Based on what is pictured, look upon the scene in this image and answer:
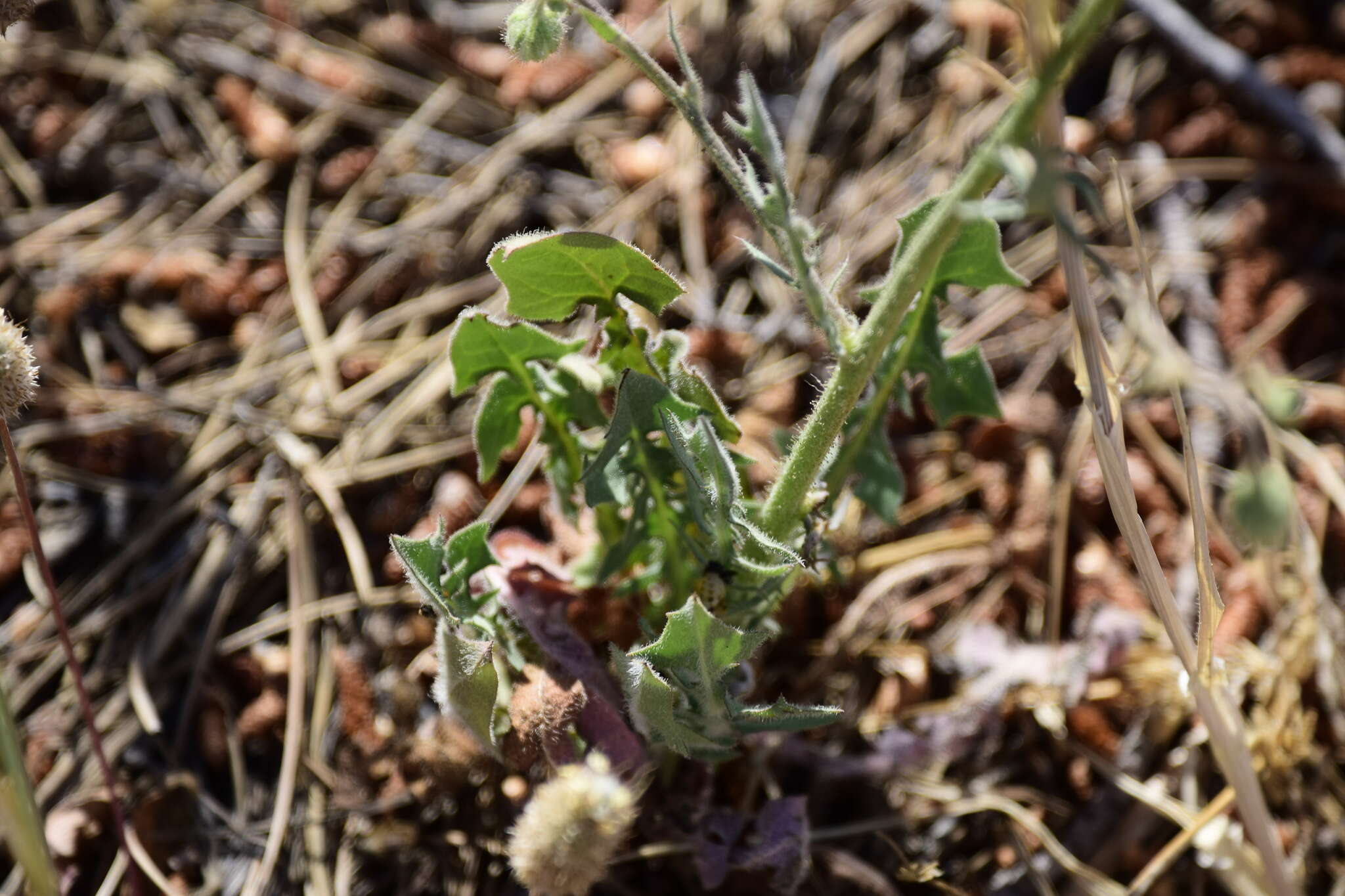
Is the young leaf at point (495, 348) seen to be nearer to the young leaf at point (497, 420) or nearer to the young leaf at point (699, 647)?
the young leaf at point (497, 420)

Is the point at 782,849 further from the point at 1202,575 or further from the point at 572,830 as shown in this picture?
the point at 1202,575

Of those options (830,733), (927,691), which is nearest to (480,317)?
(830,733)

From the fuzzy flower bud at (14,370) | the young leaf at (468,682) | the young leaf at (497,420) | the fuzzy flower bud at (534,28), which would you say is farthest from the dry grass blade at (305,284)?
the fuzzy flower bud at (534,28)

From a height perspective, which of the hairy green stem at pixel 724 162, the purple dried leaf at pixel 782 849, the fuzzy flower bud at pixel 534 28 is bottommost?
the purple dried leaf at pixel 782 849

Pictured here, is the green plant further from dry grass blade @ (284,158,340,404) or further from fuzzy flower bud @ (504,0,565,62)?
dry grass blade @ (284,158,340,404)

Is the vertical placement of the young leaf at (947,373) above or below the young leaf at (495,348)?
below

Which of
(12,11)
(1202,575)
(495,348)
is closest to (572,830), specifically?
(495,348)

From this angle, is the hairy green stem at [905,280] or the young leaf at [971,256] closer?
the hairy green stem at [905,280]
